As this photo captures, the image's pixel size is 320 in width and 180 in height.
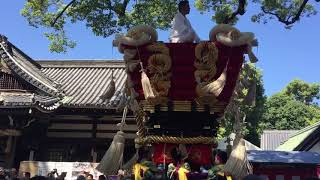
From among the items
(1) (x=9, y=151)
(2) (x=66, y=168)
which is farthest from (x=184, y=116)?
(1) (x=9, y=151)

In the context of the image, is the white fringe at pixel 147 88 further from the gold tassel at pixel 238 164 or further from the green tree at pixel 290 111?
the green tree at pixel 290 111

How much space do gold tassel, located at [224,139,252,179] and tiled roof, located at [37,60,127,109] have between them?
10.4m

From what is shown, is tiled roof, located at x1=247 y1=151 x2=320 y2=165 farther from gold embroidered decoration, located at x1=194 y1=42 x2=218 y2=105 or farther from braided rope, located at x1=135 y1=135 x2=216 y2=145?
gold embroidered decoration, located at x1=194 y1=42 x2=218 y2=105

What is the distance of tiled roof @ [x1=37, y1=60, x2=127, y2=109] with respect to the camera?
16089 mm

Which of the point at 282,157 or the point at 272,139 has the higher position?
the point at 272,139

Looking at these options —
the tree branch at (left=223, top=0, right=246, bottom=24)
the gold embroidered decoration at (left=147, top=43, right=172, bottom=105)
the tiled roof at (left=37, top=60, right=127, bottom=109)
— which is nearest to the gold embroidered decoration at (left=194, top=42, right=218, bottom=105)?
the gold embroidered decoration at (left=147, top=43, right=172, bottom=105)

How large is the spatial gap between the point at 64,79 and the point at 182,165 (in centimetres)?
1594

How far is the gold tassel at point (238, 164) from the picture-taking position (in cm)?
433

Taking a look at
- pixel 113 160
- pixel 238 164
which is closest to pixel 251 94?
pixel 238 164

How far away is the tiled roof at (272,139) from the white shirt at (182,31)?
3183 cm

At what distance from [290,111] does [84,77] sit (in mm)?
34770

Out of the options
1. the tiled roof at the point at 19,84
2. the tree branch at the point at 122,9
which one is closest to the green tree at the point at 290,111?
the tiled roof at the point at 19,84

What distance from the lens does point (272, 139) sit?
36.7m

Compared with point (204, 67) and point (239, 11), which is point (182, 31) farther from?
point (239, 11)
